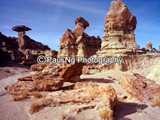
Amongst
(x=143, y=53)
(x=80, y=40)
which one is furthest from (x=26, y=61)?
(x=143, y=53)

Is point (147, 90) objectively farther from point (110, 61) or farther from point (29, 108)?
point (110, 61)

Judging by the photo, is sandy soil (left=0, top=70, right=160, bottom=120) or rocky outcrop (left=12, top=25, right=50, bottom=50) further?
rocky outcrop (left=12, top=25, right=50, bottom=50)

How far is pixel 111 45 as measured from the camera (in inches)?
763

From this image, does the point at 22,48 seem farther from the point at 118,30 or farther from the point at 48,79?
the point at 48,79

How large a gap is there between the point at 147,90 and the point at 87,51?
80.3 ft

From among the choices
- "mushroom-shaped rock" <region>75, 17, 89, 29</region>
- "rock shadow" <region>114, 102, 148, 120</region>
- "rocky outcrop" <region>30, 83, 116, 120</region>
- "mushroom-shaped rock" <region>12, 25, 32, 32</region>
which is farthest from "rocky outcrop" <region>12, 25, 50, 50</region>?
"rock shadow" <region>114, 102, 148, 120</region>

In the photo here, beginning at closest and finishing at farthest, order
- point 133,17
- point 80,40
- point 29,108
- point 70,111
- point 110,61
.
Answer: point 70,111 → point 29,108 → point 110,61 → point 133,17 → point 80,40

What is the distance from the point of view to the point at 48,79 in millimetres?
9922

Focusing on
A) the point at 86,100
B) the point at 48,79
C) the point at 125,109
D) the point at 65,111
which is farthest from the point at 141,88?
the point at 48,79

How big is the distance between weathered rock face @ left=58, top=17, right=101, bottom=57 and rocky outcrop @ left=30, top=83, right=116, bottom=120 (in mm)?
23284

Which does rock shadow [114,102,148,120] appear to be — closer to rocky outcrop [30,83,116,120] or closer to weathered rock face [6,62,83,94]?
→ rocky outcrop [30,83,116,120]

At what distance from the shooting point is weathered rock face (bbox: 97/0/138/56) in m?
19.2

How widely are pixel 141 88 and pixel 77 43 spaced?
78.2 ft

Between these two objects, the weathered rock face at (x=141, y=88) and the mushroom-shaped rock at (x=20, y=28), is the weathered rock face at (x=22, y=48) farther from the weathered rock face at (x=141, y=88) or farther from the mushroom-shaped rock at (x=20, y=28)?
the weathered rock face at (x=141, y=88)
